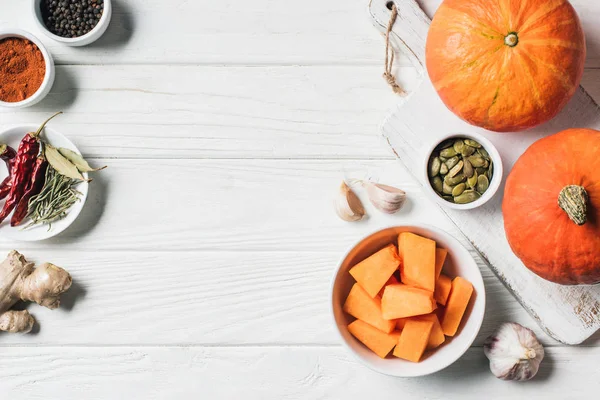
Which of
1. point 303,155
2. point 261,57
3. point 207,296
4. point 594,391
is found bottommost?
point 594,391

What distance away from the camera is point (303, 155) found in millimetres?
1382

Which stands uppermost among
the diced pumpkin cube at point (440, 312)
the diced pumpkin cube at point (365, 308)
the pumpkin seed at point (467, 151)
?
the pumpkin seed at point (467, 151)

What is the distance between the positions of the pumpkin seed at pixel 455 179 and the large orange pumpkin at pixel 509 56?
131 millimetres

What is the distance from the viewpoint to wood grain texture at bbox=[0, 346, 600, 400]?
136 cm

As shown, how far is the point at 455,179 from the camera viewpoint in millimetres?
1237

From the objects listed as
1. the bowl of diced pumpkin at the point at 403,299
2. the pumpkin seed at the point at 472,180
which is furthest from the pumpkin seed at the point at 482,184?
the bowl of diced pumpkin at the point at 403,299

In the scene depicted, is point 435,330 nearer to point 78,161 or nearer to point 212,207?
point 212,207

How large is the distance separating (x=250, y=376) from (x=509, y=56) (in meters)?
0.83

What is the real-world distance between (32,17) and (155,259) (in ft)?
1.93

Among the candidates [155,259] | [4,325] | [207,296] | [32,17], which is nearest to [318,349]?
[207,296]

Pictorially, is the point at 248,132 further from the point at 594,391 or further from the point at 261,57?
the point at 594,391

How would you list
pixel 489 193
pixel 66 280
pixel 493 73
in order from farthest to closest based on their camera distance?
1. pixel 66 280
2. pixel 489 193
3. pixel 493 73

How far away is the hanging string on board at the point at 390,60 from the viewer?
4.26 feet

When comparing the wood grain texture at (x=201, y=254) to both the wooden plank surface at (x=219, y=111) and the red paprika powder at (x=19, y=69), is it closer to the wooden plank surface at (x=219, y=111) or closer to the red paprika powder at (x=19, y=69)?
the wooden plank surface at (x=219, y=111)
